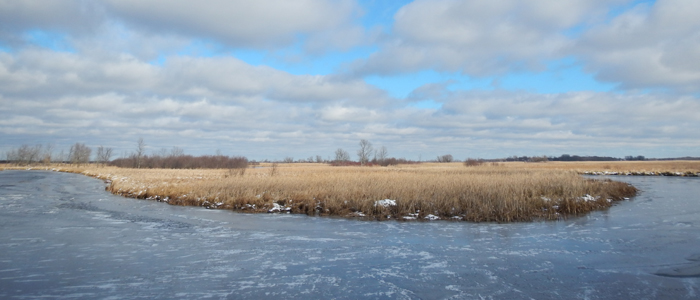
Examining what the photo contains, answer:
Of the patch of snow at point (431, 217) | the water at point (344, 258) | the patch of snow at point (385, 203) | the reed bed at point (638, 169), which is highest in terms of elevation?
the reed bed at point (638, 169)

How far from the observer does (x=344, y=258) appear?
27.3ft

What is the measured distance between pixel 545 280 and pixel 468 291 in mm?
1610

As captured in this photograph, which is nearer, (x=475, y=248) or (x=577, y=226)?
(x=475, y=248)

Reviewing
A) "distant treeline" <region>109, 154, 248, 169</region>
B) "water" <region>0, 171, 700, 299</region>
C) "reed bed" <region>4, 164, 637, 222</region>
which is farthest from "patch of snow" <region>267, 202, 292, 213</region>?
"distant treeline" <region>109, 154, 248, 169</region>

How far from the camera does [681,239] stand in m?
10.1

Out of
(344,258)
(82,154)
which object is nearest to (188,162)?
(82,154)

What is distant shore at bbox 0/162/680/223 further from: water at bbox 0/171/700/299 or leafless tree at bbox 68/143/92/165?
leafless tree at bbox 68/143/92/165

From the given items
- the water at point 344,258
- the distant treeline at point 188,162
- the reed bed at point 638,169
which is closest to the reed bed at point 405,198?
the water at point 344,258

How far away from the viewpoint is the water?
6234 mm

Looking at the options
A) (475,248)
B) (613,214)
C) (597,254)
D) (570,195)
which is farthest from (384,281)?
(570,195)

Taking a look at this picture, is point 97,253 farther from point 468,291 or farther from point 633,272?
point 633,272

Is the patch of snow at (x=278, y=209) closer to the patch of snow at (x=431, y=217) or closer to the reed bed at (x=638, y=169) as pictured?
the patch of snow at (x=431, y=217)

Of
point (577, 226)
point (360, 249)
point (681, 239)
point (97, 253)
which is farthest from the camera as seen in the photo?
point (577, 226)

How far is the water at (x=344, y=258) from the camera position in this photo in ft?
20.5
